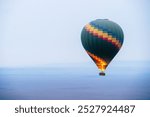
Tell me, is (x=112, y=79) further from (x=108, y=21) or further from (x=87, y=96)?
(x=108, y=21)

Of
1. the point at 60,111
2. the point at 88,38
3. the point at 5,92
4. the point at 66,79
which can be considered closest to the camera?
the point at 60,111

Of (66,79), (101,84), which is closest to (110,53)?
(101,84)

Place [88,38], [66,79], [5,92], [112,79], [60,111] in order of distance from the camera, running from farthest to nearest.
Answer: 1. [66,79]
2. [112,79]
3. [5,92]
4. [88,38]
5. [60,111]

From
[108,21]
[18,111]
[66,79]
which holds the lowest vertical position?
[66,79]

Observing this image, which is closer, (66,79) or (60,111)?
(60,111)

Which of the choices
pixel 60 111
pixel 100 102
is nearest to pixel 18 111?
pixel 60 111

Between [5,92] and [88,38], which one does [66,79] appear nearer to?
[5,92]

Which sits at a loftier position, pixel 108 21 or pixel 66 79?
pixel 108 21
